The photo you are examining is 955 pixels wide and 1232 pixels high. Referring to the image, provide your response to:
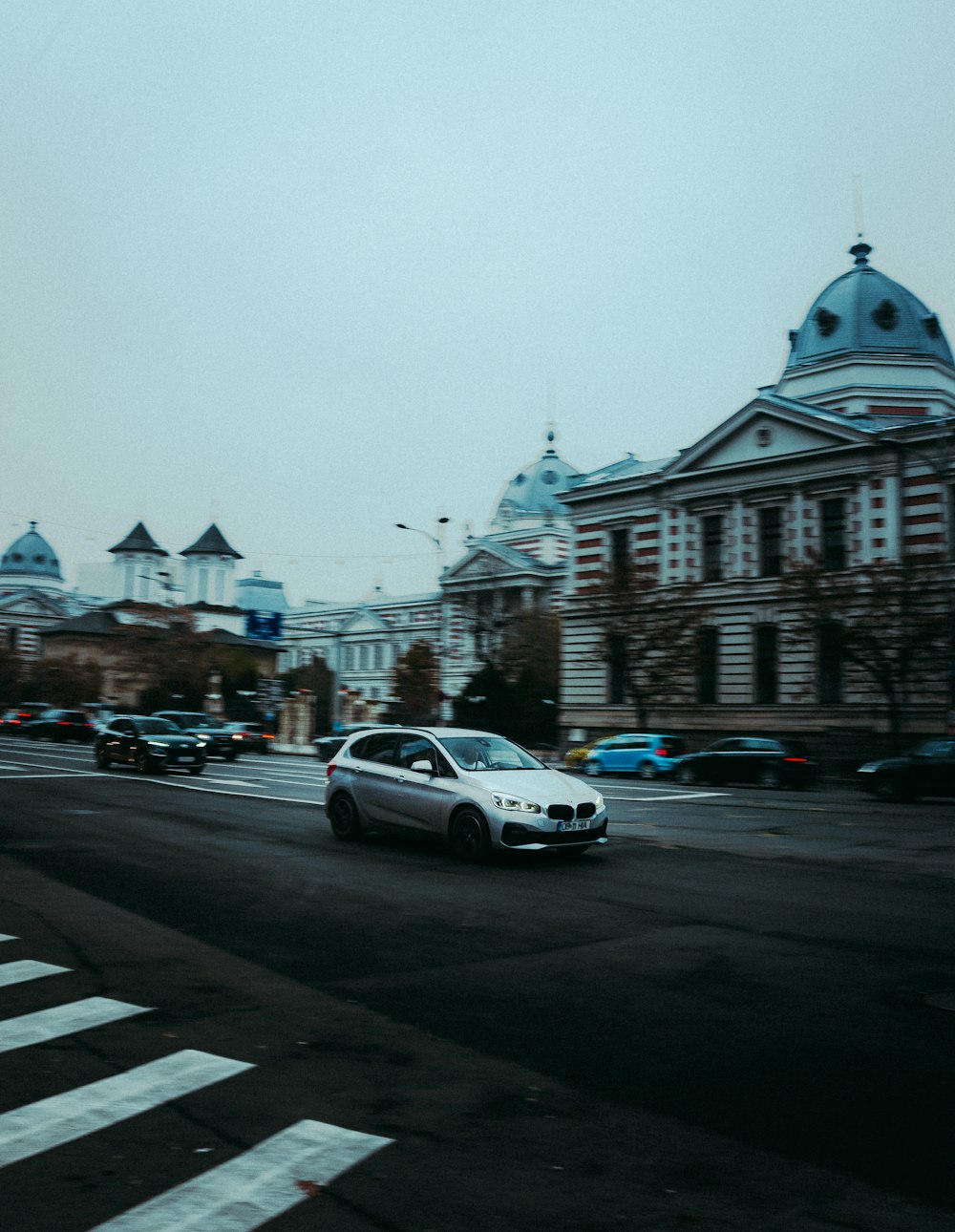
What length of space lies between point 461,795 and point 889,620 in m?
26.7

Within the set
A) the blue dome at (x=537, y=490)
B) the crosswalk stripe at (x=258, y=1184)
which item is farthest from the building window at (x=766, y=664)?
the blue dome at (x=537, y=490)

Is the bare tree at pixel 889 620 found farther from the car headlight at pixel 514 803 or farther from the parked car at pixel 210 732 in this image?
the car headlight at pixel 514 803

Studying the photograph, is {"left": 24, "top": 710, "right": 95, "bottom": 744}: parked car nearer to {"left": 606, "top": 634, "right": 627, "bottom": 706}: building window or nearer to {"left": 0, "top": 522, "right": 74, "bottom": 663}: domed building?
{"left": 606, "top": 634, "right": 627, "bottom": 706}: building window

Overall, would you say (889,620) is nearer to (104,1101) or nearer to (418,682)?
(104,1101)

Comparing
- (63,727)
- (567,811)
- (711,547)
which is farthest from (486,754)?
(63,727)

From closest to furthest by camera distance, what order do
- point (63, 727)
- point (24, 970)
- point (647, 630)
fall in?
point (24, 970) → point (647, 630) → point (63, 727)

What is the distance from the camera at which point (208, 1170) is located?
4.16 meters

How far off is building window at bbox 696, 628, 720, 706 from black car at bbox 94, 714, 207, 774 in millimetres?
23252

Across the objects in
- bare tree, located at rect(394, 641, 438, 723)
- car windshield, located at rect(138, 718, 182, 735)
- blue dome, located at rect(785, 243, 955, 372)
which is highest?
blue dome, located at rect(785, 243, 955, 372)

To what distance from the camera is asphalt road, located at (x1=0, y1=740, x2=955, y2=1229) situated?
4.13 meters

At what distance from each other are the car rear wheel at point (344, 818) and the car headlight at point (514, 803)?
2.99 meters

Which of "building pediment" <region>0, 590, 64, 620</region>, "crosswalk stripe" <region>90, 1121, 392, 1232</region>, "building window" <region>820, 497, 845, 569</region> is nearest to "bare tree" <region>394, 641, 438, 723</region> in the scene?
"building window" <region>820, 497, 845, 569</region>

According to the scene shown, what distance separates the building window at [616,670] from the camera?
160 ft

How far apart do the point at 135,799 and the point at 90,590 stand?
488ft
